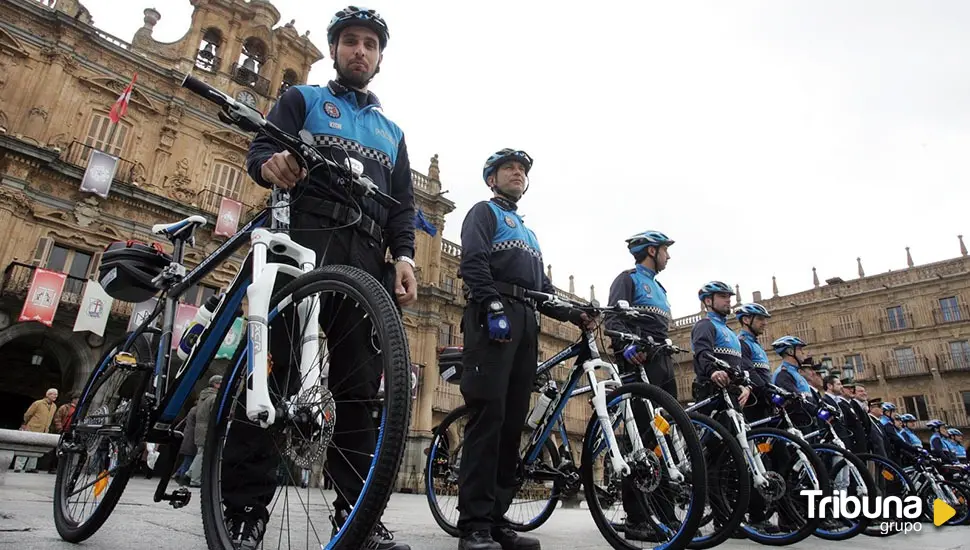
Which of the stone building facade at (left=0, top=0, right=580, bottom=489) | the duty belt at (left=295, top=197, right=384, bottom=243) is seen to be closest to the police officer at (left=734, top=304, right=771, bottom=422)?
the duty belt at (left=295, top=197, right=384, bottom=243)

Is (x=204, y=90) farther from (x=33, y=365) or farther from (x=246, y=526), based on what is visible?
(x=33, y=365)

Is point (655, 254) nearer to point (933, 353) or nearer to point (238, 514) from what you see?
point (238, 514)

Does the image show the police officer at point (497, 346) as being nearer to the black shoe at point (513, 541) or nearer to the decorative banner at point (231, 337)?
the black shoe at point (513, 541)

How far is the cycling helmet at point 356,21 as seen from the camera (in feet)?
8.76

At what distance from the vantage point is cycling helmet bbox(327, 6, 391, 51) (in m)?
2.67

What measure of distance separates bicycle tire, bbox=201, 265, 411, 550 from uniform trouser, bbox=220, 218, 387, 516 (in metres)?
0.06

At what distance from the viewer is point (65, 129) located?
15.8 metres

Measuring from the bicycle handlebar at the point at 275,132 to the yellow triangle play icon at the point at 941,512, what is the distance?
7.41 meters

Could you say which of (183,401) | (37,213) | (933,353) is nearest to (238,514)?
(183,401)

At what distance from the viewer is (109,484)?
7.49ft

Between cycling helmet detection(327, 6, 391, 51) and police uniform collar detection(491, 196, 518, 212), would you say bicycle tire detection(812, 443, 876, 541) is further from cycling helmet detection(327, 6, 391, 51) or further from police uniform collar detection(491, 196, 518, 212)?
cycling helmet detection(327, 6, 391, 51)

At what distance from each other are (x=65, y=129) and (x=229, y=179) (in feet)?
15.3

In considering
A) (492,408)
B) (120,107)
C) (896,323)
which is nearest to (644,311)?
(492,408)

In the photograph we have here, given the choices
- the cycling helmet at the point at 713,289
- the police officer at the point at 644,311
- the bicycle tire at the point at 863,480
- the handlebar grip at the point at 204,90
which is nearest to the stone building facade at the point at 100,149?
the cycling helmet at the point at 713,289
